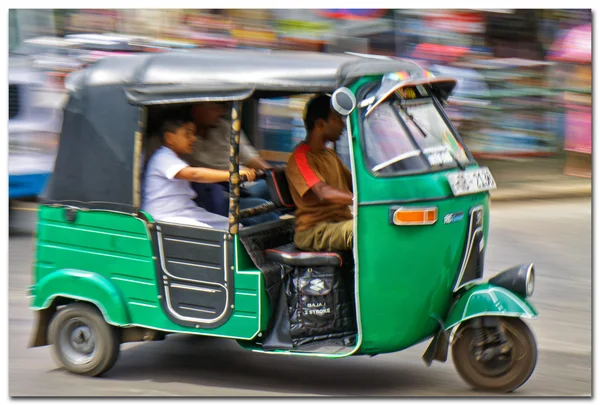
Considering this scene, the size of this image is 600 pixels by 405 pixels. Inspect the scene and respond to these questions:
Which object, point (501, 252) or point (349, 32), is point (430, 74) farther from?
point (349, 32)

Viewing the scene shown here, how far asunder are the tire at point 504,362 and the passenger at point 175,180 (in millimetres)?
1480

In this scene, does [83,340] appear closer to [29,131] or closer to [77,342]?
[77,342]

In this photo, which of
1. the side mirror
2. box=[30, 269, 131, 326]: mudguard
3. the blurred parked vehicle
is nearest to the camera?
the side mirror

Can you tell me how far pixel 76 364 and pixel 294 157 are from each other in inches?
71.5

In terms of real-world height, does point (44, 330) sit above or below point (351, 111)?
below

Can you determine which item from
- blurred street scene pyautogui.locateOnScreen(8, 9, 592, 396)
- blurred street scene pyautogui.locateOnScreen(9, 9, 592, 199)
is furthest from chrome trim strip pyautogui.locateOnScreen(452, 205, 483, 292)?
blurred street scene pyautogui.locateOnScreen(9, 9, 592, 199)

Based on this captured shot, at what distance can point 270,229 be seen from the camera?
573cm

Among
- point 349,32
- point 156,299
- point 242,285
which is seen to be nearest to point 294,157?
point 242,285

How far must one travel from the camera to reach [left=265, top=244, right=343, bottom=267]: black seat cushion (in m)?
5.38

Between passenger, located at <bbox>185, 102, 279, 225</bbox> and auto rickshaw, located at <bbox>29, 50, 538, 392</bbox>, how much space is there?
31 centimetres

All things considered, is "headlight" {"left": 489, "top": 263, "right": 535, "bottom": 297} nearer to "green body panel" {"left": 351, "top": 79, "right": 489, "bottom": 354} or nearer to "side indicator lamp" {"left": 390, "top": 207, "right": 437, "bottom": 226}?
"green body panel" {"left": 351, "top": 79, "right": 489, "bottom": 354}

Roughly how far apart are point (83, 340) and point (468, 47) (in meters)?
7.59

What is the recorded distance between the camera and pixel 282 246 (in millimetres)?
5797

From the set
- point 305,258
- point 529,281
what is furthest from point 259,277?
point 529,281
